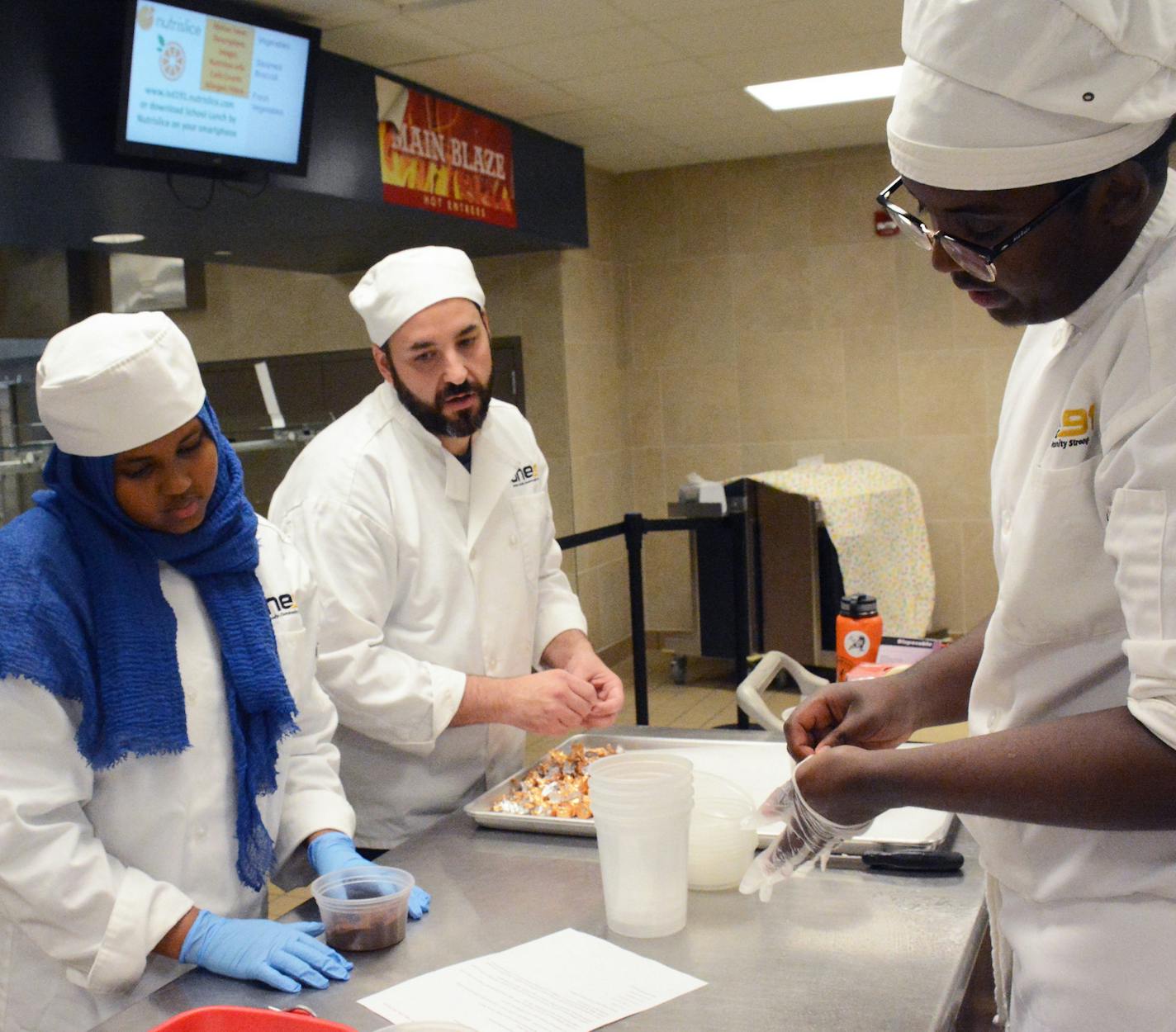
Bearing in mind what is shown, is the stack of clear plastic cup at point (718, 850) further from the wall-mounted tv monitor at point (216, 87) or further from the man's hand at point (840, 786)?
the wall-mounted tv monitor at point (216, 87)

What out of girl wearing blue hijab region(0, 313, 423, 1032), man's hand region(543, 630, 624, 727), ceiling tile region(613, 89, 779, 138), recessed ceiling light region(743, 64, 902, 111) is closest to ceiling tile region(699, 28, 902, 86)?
recessed ceiling light region(743, 64, 902, 111)

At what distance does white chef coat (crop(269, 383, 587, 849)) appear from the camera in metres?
1.97

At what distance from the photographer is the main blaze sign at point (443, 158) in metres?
4.46

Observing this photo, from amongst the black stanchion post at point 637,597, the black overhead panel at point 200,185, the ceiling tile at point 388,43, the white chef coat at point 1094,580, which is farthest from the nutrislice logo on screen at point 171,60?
the white chef coat at point 1094,580

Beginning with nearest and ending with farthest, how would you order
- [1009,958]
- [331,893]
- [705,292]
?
[1009,958]
[331,893]
[705,292]

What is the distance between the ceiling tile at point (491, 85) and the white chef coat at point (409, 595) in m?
2.52

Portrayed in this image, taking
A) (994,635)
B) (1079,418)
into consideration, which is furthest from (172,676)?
(1079,418)

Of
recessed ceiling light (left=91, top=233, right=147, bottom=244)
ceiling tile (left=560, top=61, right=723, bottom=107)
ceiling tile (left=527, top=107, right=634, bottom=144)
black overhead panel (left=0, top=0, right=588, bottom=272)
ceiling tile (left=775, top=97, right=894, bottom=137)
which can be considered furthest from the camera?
ceiling tile (left=775, top=97, right=894, bottom=137)

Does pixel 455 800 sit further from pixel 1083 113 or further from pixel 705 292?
pixel 705 292

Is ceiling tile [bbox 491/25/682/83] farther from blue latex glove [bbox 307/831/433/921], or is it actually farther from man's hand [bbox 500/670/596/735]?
blue latex glove [bbox 307/831/433/921]

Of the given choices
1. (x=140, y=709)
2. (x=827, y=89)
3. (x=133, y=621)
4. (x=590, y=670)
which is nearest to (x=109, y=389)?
(x=133, y=621)

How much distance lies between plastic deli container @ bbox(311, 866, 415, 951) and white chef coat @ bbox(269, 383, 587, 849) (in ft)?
1.68

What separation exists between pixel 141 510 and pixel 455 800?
839 mm

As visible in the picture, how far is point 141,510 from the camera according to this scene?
1.53 metres
